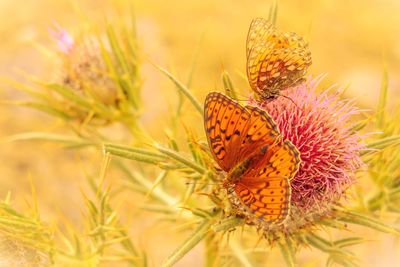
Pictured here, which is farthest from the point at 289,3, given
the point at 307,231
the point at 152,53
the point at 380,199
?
the point at 307,231

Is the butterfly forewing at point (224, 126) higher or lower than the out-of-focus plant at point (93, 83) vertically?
lower

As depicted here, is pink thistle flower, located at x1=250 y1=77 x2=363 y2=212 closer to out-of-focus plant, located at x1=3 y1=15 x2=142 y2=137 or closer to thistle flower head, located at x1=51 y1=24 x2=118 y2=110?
out-of-focus plant, located at x1=3 y1=15 x2=142 y2=137

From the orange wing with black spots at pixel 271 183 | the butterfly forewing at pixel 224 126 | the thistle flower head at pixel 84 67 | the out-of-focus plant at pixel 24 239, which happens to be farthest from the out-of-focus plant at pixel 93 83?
the orange wing with black spots at pixel 271 183

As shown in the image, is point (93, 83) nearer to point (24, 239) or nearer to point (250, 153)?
point (24, 239)

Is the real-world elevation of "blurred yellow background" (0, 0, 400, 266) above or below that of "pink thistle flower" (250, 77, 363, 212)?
above

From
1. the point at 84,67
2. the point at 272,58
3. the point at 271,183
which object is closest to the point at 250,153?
the point at 271,183

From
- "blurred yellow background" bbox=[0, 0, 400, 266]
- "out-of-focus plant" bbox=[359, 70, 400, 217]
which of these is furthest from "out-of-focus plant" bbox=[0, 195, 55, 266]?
"blurred yellow background" bbox=[0, 0, 400, 266]

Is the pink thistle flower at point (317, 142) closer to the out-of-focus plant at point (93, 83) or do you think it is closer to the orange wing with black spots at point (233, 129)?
the orange wing with black spots at point (233, 129)

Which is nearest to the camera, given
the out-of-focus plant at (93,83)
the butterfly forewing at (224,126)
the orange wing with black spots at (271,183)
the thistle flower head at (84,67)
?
the orange wing with black spots at (271,183)
